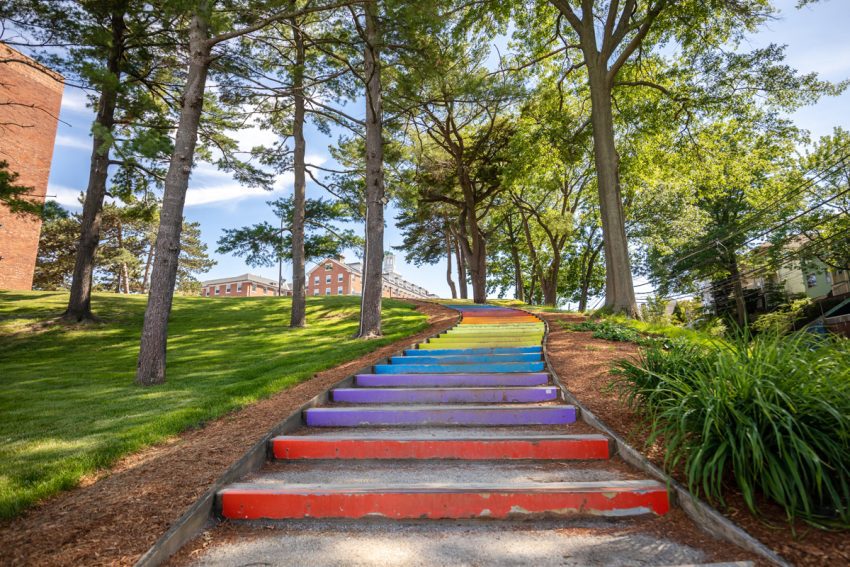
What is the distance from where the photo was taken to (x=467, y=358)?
6.32 meters

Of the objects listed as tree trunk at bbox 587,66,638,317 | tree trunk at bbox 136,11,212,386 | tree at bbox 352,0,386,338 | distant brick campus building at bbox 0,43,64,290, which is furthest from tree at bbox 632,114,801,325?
distant brick campus building at bbox 0,43,64,290

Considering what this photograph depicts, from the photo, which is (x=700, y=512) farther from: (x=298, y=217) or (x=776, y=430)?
(x=298, y=217)

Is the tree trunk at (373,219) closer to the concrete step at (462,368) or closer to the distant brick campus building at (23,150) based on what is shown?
the concrete step at (462,368)

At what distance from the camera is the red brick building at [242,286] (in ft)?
223

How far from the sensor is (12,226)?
1805 centimetres

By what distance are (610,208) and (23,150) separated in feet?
83.7

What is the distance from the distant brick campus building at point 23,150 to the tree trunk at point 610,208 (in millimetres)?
23070

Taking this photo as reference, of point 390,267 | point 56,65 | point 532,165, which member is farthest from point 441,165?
point 390,267

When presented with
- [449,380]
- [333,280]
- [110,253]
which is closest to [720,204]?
[449,380]

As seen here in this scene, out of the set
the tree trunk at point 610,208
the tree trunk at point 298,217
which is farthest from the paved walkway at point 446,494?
the tree trunk at point 298,217

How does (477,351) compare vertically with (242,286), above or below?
below

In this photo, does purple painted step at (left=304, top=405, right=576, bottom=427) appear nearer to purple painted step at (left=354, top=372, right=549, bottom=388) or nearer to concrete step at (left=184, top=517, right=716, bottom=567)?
purple painted step at (left=354, top=372, right=549, bottom=388)

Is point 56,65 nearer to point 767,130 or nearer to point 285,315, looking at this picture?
point 285,315

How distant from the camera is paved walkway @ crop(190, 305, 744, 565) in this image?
6.85 ft
